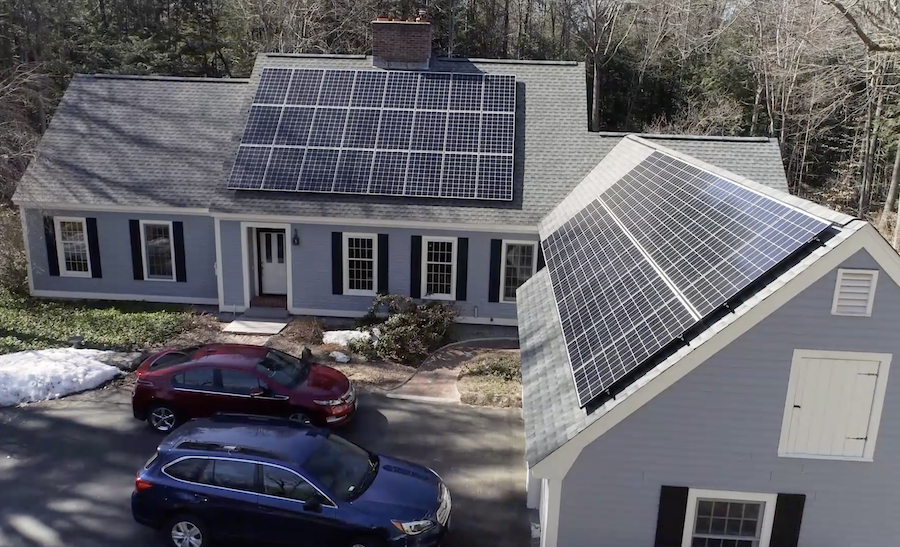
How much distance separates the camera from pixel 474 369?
15.4 meters

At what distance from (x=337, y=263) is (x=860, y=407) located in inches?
511

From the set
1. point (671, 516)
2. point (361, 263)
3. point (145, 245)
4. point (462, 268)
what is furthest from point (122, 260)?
point (671, 516)

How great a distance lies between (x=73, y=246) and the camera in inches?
752

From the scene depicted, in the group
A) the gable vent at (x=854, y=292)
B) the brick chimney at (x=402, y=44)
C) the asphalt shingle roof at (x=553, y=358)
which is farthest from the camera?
the brick chimney at (x=402, y=44)

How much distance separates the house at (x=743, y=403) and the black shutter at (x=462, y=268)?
907 centimetres

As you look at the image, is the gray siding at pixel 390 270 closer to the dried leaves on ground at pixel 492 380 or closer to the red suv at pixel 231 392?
the dried leaves on ground at pixel 492 380

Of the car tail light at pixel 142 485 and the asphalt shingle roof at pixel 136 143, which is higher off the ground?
the asphalt shingle roof at pixel 136 143

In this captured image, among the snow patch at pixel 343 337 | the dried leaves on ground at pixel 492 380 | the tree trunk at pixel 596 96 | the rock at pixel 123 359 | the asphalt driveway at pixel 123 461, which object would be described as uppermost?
the tree trunk at pixel 596 96

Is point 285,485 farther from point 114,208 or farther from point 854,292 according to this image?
point 114,208

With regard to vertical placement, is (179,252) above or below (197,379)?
above

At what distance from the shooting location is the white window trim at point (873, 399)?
25.0 feet

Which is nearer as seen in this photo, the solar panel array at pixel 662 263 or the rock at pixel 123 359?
the solar panel array at pixel 662 263

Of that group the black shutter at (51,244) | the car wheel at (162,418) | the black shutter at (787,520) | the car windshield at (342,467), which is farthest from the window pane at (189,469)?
the black shutter at (51,244)

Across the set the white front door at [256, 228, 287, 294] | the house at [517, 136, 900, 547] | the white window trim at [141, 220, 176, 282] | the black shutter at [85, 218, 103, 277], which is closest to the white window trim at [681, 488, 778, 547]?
the house at [517, 136, 900, 547]
